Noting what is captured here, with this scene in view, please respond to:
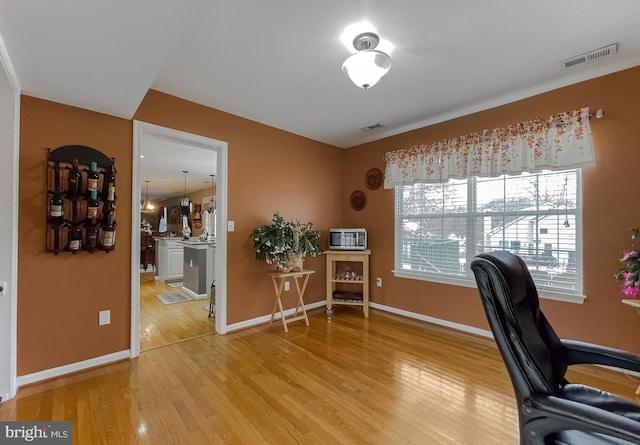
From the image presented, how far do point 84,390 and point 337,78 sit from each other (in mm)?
3116

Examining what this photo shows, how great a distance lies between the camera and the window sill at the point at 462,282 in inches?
101

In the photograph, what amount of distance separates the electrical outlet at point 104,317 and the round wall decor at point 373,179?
11.0ft

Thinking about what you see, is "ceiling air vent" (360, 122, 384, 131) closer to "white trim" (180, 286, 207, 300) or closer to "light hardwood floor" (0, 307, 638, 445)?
"light hardwood floor" (0, 307, 638, 445)

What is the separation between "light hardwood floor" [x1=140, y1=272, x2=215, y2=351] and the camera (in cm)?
306

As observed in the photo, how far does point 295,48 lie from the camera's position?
2.11 m

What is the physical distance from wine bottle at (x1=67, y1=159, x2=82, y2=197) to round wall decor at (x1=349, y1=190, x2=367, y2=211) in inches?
128

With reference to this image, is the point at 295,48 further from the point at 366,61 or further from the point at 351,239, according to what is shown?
the point at 351,239

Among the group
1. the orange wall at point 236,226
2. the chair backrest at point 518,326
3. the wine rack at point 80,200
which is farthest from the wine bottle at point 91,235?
the chair backrest at point 518,326

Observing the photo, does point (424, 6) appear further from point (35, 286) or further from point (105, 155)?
point (35, 286)

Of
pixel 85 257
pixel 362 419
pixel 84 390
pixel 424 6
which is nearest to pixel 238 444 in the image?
pixel 362 419

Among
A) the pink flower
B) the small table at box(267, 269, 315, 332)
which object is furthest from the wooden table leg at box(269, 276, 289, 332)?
the pink flower

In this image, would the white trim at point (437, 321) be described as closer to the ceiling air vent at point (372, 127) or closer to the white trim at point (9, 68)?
the ceiling air vent at point (372, 127)

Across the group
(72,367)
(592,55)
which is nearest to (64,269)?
(72,367)

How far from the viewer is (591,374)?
2352 mm
